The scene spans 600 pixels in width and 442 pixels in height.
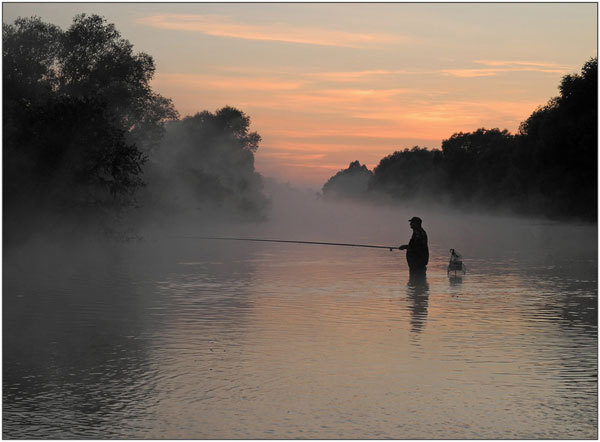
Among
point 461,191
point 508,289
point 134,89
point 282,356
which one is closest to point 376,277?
point 508,289

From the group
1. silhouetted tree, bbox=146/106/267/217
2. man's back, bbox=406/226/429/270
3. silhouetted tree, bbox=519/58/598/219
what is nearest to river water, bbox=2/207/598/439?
man's back, bbox=406/226/429/270

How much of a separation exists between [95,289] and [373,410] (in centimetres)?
1669

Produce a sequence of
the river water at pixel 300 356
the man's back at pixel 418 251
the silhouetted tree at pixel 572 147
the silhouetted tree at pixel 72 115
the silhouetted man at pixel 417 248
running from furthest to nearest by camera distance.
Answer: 1. the silhouetted tree at pixel 572 147
2. the silhouetted tree at pixel 72 115
3. the man's back at pixel 418 251
4. the silhouetted man at pixel 417 248
5. the river water at pixel 300 356

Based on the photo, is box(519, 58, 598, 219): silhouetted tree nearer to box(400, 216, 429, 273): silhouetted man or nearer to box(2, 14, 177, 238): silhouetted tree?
box(2, 14, 177, 238): silhouetted tree

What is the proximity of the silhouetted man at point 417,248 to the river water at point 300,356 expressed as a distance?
81cm

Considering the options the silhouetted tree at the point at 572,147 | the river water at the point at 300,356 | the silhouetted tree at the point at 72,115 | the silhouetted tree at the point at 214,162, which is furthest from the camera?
the silhouetted tree at the point at 214,162

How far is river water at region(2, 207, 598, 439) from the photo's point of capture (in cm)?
1164

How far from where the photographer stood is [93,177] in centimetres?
3956

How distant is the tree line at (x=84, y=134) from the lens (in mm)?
36750

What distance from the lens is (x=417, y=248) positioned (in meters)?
30.4

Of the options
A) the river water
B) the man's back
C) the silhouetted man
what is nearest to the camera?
the river water

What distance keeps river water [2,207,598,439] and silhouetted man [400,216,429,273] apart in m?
0.81

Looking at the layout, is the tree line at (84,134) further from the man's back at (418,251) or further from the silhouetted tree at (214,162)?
the man's back at (418,251)

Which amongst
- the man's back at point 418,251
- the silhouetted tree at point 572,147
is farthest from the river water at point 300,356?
the silhouetted tree at point 572,147
